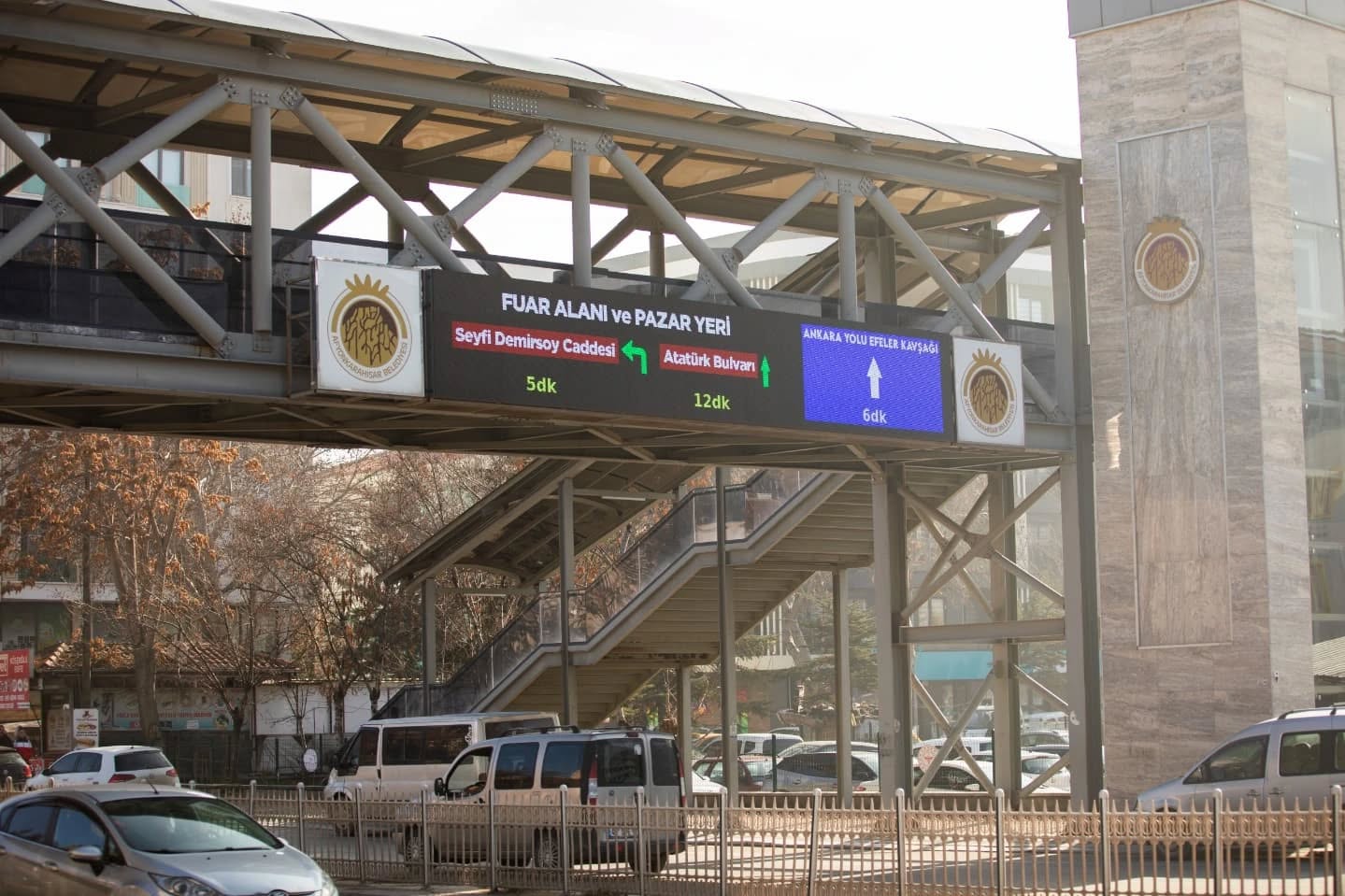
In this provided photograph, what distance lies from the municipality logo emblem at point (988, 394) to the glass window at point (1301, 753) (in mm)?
6891

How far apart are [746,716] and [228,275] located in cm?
6067

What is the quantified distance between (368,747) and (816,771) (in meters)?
16.1

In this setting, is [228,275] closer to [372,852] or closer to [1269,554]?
[372,852]

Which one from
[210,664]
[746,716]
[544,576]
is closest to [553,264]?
[544,576]

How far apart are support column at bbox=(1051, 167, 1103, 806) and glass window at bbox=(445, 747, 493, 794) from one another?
358 inches

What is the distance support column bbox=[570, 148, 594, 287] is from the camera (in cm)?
2227

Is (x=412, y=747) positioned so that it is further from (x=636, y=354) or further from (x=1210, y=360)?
(x=1210, y=360)

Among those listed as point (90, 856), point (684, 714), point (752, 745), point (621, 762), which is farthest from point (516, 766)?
point (752, 745)

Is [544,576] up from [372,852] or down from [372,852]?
up

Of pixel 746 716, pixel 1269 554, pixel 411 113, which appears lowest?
pixel 746 716

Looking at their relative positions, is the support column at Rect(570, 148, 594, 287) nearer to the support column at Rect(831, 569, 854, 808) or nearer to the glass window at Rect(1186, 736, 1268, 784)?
the glass window at Rect(1186, 736, 1268, 784)

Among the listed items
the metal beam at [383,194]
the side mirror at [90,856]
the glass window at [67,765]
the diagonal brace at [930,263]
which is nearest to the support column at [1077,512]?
the diagonal brace at [930,263]

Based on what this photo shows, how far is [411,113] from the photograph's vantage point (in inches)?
999

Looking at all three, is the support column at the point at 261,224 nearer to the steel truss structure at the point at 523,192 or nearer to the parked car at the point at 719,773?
the steel truss structure at the point at 523,192
